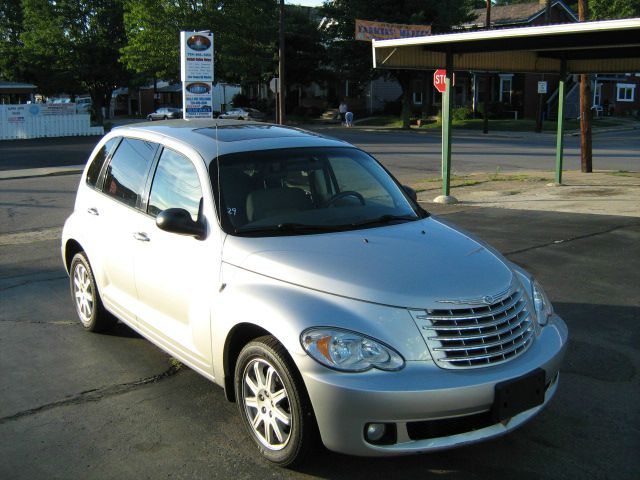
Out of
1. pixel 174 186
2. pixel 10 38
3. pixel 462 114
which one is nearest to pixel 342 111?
pixel 462 114

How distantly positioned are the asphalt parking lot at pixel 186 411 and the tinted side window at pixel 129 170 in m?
1.26

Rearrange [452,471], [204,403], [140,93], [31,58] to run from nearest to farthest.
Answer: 1. [452,471]
2. [204,403]
3. [31,58]
4. [140,93]

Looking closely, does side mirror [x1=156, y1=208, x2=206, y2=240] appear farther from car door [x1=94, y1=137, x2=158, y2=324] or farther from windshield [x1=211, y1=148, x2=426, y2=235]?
car door [x1=94, y1=137, x2=158, y2=324]

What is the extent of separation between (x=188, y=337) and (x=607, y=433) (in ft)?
8.52

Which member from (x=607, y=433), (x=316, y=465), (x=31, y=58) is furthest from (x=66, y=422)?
(x=31, y=58)

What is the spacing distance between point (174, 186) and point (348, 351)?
6.63 feet

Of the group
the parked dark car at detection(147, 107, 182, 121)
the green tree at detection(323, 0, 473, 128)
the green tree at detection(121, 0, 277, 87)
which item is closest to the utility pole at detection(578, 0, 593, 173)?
the green tree at detection(323, 0, 473, 128)

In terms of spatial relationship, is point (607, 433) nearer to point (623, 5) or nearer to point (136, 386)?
point (136, 386)

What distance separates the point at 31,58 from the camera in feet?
170

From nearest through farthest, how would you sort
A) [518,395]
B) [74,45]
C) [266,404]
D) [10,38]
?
[518,395]
[266,404]
[74,45]
[10,38]

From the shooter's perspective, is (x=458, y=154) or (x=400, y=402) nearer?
(x=400, y=402)

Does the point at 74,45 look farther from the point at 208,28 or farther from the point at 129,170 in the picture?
the point at 129,170

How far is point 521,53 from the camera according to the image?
15.9 meters

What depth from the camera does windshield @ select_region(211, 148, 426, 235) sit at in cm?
422
